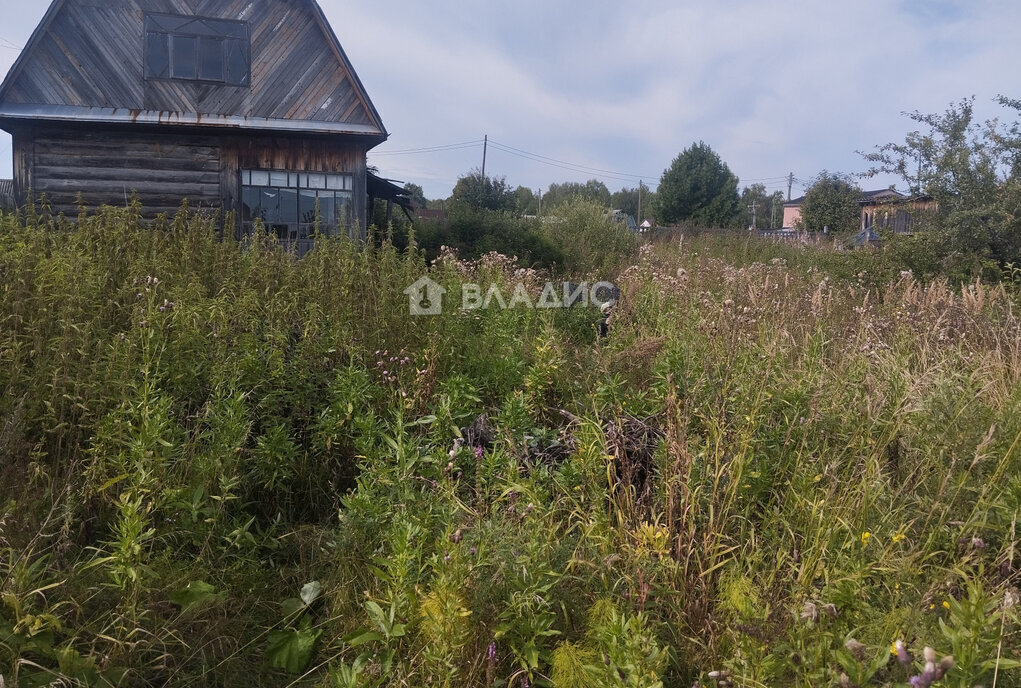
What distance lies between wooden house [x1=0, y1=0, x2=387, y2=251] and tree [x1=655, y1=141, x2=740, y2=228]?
36.2 meters

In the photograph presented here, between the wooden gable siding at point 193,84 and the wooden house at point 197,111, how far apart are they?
2cm

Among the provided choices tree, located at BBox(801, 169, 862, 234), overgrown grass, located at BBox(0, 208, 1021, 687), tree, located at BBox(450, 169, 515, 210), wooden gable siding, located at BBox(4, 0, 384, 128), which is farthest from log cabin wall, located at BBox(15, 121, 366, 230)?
tree, located at BBox(801, 169, 862, 234)

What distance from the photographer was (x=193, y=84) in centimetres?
1190

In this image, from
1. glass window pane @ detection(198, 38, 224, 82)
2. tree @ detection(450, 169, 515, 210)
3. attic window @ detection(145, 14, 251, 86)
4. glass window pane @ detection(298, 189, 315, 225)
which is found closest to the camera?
attic window @ detection(145, 14, 251, 86)

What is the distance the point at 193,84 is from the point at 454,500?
11542mm

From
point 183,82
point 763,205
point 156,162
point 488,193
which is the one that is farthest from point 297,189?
point 763,205

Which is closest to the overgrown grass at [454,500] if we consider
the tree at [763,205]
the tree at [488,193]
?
the tree at [488,193]

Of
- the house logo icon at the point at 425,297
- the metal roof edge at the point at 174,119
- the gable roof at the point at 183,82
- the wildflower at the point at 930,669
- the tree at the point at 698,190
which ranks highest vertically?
the tree at the point at 698,190

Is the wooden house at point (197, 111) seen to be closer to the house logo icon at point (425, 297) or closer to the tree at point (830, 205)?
the house logo icon at point (425, 297)

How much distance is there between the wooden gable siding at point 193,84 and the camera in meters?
11.3

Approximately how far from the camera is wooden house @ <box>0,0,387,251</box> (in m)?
11.5

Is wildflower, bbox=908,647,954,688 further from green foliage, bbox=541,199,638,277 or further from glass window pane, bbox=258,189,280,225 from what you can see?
glass window pane, bbox=258,189,280,225

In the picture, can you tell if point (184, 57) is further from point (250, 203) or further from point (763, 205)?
point (763, 205)

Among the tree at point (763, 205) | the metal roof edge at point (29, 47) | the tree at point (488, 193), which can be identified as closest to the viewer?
the metal roof edge at point (29, 47)
